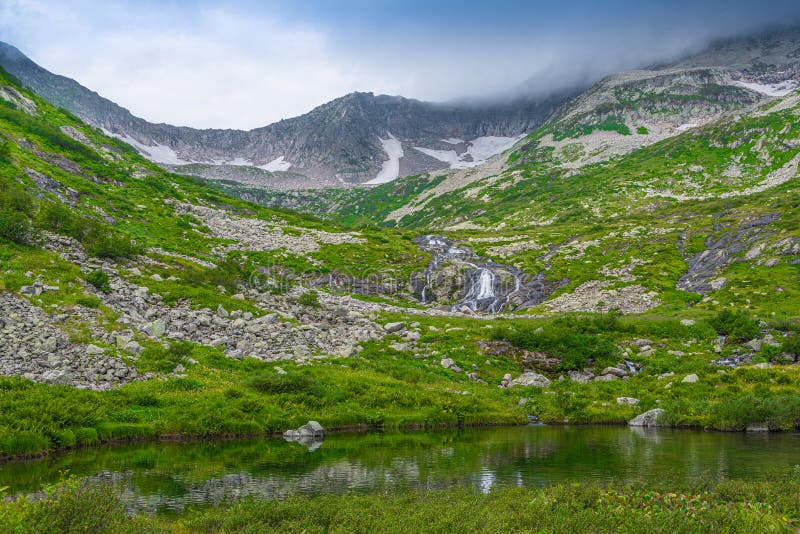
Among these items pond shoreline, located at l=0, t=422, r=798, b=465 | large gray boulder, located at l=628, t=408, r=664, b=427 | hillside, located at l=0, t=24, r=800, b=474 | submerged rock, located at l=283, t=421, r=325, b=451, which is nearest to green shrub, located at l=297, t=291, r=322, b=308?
hillside, located at l=0, t=24, r=800, b=474

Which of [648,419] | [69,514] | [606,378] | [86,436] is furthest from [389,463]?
[606,378]

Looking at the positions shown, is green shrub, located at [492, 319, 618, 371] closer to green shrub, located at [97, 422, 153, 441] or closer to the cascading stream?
the cascading stream

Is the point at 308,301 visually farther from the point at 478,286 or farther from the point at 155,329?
A: the point at 478,286

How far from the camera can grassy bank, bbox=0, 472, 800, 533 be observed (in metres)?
9.16

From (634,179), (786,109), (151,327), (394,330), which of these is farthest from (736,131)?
(151,327)

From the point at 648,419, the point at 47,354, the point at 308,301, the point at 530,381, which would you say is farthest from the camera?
the point at 308,301

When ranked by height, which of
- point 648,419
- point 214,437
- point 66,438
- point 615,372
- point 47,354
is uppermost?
point 47,354

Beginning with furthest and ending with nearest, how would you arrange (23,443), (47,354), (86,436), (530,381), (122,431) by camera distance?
1. (530,381)
2. (47,354)
3. (122,431)
4. (86,436)
5. (23,443)

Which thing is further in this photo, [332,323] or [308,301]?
[308,301]

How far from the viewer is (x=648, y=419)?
27141 mm

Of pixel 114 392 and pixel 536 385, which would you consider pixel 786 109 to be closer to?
pixel 536 385

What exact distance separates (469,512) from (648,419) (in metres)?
20.7

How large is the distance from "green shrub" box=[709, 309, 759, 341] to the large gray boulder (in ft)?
56.7

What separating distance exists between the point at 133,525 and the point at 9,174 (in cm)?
5681
